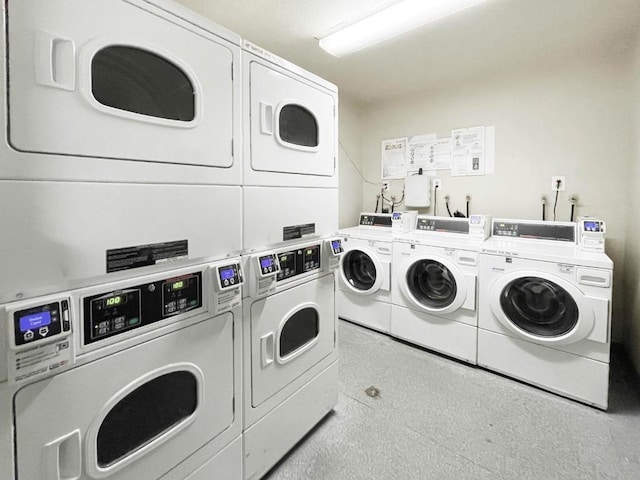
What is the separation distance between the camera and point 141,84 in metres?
0.90

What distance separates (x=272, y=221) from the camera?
133 centimetres

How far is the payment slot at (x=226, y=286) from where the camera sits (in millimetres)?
1073

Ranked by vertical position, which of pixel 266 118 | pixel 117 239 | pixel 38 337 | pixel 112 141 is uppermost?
pixel 266 118

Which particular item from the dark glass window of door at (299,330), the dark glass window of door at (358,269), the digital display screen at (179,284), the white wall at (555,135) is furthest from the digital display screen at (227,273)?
the white wall at (555,135)

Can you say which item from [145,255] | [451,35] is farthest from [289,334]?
[451,35]

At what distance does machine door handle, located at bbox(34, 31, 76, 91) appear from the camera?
2.29 ft

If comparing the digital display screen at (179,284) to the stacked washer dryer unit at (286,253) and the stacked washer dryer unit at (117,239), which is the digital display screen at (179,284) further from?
the stacked washer dryer unit at (286,253)

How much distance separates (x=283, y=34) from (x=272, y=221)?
5.47ft

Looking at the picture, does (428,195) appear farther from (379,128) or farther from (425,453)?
(425,453)

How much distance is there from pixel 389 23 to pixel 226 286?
196cm

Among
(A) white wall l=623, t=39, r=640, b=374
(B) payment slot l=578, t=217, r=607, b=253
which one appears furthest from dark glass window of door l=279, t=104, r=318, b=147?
(A) white wall l=623, t=39, r=640, b=374

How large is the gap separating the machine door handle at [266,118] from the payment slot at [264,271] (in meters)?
0.51

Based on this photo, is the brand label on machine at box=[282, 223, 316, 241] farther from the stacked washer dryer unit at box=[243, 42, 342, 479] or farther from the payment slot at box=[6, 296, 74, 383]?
the payment slot at box=[6, 296, 74, 383]

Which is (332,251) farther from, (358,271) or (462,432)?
(358,271)
